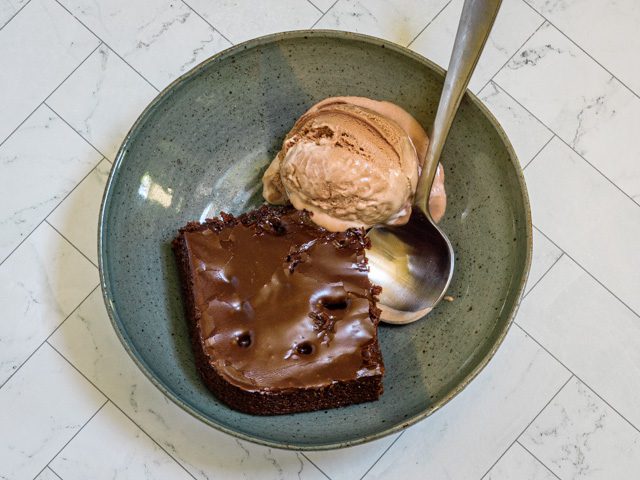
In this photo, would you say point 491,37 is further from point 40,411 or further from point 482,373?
point 40,411

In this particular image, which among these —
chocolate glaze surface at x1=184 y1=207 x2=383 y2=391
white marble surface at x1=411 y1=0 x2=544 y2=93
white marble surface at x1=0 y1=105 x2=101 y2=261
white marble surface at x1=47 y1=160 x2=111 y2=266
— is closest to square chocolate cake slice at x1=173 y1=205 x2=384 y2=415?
chocolate glaze surface at x1=184 y1=207 x2=383 y2=391

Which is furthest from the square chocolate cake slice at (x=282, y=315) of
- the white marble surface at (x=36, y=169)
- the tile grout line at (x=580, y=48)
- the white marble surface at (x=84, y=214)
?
the tile grout line at (x=580, y=48)

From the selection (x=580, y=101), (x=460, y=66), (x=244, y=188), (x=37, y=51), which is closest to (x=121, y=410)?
(x=244, y=188)

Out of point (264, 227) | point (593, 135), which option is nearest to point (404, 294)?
point (264, 227)

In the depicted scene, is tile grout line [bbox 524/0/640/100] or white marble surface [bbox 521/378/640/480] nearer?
white marble surface [bbox 521/378/640/480]

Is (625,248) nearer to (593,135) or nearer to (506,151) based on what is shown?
(593,135)

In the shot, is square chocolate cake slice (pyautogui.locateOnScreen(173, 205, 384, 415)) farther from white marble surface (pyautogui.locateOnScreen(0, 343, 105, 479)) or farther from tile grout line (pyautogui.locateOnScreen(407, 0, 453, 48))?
tile grout line (pyautogui.locateOnScreen(407, 0, 453, 48))
